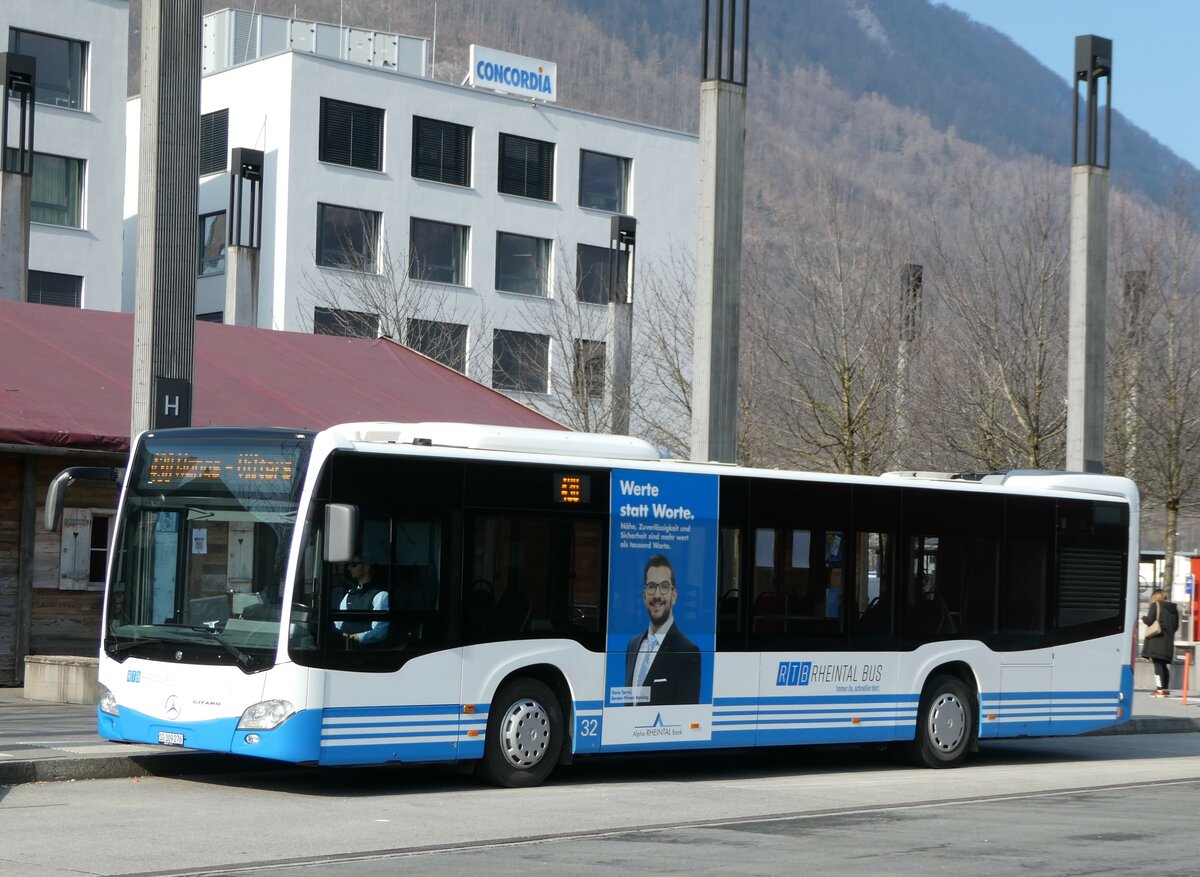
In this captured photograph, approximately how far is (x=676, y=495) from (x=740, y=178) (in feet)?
18.4

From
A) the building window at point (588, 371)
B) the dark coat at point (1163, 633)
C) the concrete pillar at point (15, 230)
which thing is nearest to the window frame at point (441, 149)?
the building window at point (588, 371)

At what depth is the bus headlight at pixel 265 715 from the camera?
1209 cm

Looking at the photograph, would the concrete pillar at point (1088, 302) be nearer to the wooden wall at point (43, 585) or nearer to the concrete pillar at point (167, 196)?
the wooden wall at point (43, 585)

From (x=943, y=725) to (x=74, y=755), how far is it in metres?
7.91

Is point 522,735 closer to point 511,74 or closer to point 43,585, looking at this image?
point 43,585

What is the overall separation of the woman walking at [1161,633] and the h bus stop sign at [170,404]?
16603 mm

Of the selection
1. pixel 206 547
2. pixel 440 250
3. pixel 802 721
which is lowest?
pixel 802 721

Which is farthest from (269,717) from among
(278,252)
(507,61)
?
(507,61)

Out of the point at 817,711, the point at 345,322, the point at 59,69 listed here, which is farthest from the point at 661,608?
the point at 59,69

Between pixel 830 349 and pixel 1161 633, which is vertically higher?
pixel 830 349

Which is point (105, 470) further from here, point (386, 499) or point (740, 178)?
point (740, 178)

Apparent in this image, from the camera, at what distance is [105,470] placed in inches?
561

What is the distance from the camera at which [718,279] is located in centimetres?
1900

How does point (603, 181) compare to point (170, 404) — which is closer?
point (170, 404)
